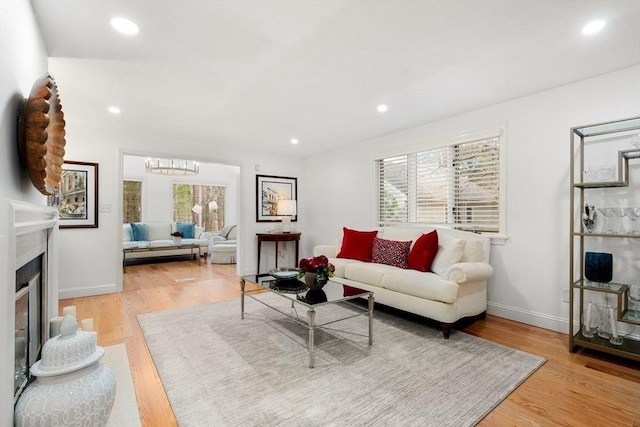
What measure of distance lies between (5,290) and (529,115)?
3933 millimetres

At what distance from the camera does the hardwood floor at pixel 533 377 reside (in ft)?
5.50

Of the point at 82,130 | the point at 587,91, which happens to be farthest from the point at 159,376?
the point at 587,91

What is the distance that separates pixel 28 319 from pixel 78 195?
10.1 feet

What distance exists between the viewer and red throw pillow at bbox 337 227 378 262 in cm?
392

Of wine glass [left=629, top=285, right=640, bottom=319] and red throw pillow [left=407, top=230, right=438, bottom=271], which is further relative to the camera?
red throw pillow [left=407, top=230, right=438, bottom=271]

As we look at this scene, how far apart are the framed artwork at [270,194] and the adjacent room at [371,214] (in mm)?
1247

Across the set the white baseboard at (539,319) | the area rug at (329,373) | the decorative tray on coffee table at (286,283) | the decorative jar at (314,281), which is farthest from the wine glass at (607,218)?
the decorative tray on coffee table at (286,283)

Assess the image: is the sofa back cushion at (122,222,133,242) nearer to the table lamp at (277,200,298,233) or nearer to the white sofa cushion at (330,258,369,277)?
the table lamp at (277,200,298,233)

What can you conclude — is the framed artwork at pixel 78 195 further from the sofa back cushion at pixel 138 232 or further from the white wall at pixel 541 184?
the white wall at pixel 541 184

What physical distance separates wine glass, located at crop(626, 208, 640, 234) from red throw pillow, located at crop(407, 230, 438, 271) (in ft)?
4.88

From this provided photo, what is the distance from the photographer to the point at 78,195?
4.09 metres

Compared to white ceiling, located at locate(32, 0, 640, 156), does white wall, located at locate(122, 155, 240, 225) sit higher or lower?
lower

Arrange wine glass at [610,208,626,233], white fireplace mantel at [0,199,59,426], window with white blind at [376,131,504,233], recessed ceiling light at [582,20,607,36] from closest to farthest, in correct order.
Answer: white fireplace mantel at [0,199,59,426] < recessed ceiling light at [582,20,607,36] < wine glass at [610,208,626,233] < window with white blind at [376,131,504,233]

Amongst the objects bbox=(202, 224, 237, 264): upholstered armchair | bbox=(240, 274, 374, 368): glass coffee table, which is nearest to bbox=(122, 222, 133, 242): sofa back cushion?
bbox=(202, 224, 237, 264): upholstered armchair
